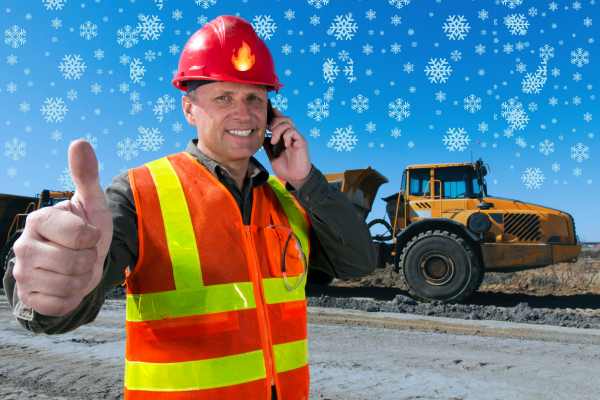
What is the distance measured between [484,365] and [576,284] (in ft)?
30.2

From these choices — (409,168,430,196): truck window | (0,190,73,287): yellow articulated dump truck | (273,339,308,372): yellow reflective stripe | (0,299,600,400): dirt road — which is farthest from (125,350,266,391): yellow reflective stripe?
(0,190,73,287): yellow articulated dump truck

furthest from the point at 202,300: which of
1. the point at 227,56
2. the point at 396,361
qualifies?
the point at 396,361

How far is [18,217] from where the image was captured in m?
13.6

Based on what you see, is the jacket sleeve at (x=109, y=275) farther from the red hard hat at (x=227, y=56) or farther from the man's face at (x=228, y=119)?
the red hard hat at (x=227, y=56)

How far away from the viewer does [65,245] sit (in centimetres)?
99

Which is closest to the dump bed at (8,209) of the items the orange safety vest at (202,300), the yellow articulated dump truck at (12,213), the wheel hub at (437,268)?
the yellow articulated dump truck at (12,213)

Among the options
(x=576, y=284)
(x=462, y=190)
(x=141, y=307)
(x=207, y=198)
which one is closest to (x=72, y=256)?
(x=141, y=307)

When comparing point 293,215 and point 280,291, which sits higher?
point 293,215

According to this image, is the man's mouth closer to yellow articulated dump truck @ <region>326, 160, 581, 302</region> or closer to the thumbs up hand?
the thumbs up hand

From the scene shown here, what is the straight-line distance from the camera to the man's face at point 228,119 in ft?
5.61

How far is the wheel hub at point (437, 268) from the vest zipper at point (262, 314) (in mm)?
7963

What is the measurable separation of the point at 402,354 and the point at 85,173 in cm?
511

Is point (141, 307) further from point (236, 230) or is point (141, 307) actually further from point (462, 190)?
point (462, 190)

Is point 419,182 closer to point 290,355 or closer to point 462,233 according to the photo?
point 462,233
